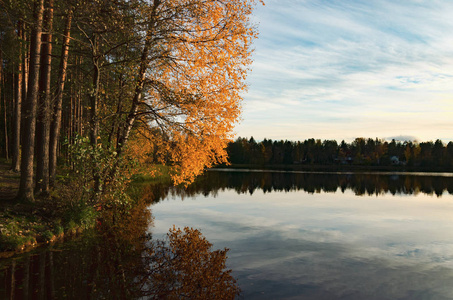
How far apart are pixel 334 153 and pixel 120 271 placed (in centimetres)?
16944

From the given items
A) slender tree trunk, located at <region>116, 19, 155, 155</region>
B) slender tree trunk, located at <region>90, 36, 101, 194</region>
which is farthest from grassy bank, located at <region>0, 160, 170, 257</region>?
slender tree trunk, located at <region>116, 19, 155, 155</region>

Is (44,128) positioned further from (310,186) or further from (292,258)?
(310,186)

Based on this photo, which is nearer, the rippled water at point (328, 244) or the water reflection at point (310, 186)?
the rippled water at point (328, 244)

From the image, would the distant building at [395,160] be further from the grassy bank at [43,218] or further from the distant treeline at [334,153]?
the grassy bank at [43,218]

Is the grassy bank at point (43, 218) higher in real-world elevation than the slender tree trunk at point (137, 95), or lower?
lower

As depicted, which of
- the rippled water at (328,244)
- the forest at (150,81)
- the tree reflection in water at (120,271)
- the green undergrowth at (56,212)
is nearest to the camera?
the tree reflection in water at (120,271)

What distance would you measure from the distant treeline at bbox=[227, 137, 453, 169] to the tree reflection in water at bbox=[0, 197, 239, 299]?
142518 millimetres

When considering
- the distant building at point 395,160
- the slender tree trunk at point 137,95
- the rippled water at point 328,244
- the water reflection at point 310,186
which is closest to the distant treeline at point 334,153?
the distant building at point 395,160

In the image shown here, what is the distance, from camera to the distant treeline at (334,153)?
154 meters

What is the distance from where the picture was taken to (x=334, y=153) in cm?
16888

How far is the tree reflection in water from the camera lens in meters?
8.08

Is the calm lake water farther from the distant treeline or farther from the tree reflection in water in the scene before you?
the distant treeline

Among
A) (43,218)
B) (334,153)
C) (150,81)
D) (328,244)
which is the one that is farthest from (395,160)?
(43,218)

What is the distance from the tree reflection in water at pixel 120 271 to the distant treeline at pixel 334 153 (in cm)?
14252
